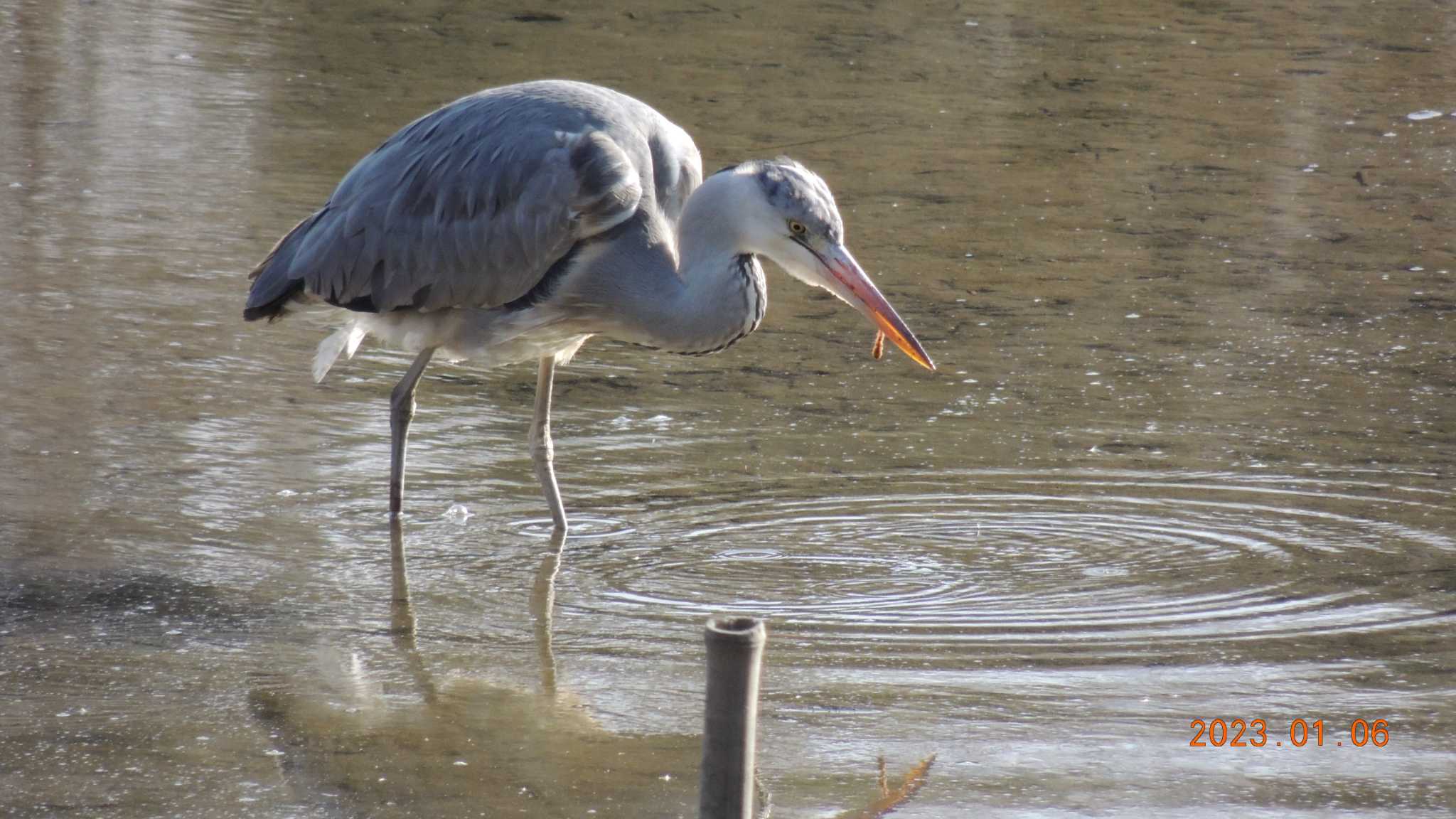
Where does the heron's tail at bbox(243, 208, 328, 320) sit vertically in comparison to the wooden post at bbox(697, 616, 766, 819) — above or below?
above

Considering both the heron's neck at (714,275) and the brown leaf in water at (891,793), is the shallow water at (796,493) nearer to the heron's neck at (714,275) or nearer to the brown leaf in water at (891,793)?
the brown leaf in water at (891,793)

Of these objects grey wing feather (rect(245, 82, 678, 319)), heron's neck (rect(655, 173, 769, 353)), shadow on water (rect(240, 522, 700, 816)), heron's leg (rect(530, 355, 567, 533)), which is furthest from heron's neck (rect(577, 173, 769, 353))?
shadow on water (rect(240, 522, 700, 816))

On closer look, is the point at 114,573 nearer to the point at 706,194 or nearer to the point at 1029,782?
the point at 706,194

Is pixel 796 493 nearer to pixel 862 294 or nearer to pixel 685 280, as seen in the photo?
pixel 685 280

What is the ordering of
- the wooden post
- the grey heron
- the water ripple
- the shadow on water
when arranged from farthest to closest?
the grey heron → the water ripple → the shadow on water → the wooden post

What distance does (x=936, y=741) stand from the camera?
13.4 feet

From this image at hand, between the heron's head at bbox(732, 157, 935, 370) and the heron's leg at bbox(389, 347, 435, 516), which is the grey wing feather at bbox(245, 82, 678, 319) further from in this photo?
the heron's head at bbox(732, 157, 935, 370)

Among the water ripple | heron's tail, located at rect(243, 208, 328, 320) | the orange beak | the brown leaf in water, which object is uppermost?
the orange beak

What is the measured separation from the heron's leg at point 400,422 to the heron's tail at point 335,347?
0.35m

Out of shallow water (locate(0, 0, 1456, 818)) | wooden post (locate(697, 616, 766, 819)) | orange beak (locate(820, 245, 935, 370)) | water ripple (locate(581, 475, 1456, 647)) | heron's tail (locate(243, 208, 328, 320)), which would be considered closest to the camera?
wooden post (locate(697, 616, 766, 819))

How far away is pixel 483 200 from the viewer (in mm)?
5551

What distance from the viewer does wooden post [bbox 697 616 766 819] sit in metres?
2.84

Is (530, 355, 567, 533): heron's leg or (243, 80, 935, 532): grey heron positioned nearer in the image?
(243, 80, 935, 532): grey heron

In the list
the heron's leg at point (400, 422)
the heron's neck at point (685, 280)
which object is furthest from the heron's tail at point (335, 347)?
the heron's neck at point (685, 280)
